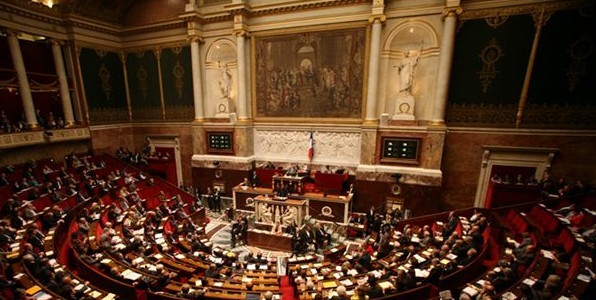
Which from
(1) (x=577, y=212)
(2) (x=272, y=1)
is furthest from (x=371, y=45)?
(1) (x=577, y=212)

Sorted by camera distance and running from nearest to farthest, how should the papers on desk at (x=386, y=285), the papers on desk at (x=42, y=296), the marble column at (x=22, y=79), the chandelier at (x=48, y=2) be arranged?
the papers on desk at (x=42, y=296) < the papers on desk at (x=386, y=285) < the marble column at (x=22, y=79) < the chandelier at (x=48, y=2)

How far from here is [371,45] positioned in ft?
43.4

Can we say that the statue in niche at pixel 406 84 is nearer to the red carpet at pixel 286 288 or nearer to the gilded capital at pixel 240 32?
the gilded capital at pixel 240 32

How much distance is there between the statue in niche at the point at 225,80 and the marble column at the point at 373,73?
822 centimetres

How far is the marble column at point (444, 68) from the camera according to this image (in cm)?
1186

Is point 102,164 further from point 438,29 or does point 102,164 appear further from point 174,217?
point 438,29

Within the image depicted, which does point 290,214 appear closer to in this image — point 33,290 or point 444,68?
point 33,290

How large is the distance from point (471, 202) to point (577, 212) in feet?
14.8

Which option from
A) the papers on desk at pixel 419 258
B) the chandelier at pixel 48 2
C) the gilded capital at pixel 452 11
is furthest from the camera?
the chandelier at pixel 48 2

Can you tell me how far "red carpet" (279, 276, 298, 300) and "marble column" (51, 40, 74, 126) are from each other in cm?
1601

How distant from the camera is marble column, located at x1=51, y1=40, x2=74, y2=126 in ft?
49.4

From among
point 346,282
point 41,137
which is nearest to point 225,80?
point 41,137

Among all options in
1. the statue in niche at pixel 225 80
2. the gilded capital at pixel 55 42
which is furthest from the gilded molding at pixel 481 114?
the gilded capital at pixel 55 42

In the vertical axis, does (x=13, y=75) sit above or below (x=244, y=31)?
below
